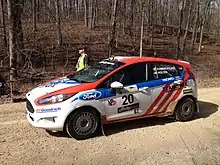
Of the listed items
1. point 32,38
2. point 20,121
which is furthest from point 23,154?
point 32,38

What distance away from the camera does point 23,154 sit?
19.6ft

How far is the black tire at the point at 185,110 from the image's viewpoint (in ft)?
26.2

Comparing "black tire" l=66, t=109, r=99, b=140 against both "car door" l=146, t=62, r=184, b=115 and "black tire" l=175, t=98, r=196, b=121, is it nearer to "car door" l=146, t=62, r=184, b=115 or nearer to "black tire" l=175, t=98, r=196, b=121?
"car door" l=146, t=62, r=184, b=115

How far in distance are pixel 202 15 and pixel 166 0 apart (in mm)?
11073

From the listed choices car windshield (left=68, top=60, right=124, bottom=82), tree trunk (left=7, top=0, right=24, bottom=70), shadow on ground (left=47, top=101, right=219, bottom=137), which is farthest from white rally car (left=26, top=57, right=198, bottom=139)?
tree trunk (left=7, top=0, right=24, bottom=70)

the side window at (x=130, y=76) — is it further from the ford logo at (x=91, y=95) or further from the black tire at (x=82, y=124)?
the black tire at (x=82, y=124)

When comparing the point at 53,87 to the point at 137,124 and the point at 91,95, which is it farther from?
the point at 137,124

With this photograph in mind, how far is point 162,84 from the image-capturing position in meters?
7.59

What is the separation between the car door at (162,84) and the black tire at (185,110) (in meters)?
0.39

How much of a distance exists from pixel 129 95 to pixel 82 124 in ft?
4.20

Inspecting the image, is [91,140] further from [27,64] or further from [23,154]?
[27,64]

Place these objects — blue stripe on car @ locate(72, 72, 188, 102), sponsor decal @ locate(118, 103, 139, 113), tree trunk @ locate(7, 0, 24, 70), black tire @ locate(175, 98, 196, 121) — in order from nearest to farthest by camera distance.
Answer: blue stripe on car @ locate(72, 72, 188, 102) < sponsor decal @ locate(118, 103, 139, 113) < black tire @ locate(175, 98, 196, 121) < tree trunk @ locate(7, 0, 24, 70)

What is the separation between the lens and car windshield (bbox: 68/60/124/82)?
714 centimetres

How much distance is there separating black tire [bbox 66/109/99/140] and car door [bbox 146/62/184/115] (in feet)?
4.87
